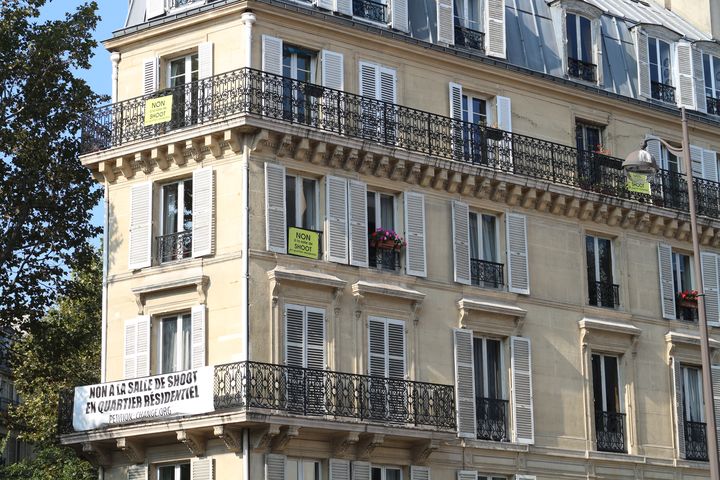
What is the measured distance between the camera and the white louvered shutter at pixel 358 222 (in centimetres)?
3222

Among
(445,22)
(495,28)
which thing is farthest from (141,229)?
(495,28)

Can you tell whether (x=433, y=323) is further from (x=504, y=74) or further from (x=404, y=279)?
(x=504, y=74)

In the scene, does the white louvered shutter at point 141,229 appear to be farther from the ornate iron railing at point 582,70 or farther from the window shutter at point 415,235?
the ornate iron railing at point 582,70

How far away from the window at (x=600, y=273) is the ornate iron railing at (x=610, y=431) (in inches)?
104

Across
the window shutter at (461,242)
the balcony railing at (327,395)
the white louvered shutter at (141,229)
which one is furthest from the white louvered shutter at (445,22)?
the balcony railing at (327,395)

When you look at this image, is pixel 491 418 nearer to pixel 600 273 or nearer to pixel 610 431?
pixel 610 431

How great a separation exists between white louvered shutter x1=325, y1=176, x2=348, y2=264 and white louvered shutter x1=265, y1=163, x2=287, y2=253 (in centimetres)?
Result: 111

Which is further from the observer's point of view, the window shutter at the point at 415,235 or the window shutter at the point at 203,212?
the window shutter at the point at 415,235

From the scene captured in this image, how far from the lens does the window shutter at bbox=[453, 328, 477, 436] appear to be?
3312cm

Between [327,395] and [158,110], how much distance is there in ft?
23.1

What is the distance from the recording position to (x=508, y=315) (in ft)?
113

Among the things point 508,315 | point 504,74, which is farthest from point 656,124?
point 508,315

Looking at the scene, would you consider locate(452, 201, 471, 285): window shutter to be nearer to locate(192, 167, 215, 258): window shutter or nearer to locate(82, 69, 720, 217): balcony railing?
locate(82, 69, 720, 217): balcony railing

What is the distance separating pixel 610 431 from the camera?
35.9 meters
